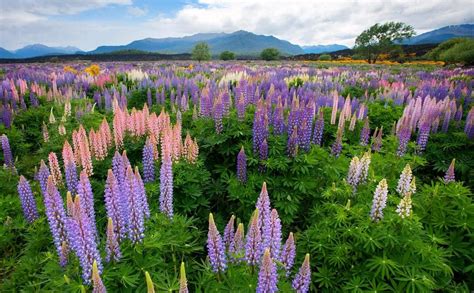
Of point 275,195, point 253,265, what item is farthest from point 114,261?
point 275,195

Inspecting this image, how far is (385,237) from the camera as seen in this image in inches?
110

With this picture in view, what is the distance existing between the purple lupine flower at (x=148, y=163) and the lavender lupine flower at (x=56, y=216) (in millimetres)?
1384

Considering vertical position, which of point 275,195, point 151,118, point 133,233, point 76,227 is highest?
point 151,118

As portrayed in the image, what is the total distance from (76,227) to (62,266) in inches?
22.3

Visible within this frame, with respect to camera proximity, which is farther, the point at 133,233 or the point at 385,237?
the point at 385,237

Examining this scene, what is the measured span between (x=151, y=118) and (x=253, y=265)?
297 centimetres

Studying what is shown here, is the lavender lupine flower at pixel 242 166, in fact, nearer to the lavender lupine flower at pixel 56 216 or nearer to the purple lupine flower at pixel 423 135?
the lavender lupine flower at pixel 56 216

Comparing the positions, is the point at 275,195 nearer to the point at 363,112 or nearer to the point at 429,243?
the point at 429,243

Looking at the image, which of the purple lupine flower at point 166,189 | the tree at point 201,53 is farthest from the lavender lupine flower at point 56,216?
the tree at point 201,53

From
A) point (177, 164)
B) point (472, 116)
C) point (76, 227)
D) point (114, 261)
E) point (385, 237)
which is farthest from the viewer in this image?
point (472, 116)

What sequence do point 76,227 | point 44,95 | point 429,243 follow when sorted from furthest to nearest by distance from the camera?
1. point 44,95
2. point 429,243
3. point 76,227

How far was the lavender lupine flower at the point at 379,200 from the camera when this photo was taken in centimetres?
287

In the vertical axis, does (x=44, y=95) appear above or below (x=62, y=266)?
above

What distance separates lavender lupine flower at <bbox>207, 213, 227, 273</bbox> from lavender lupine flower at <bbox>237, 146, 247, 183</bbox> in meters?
1.70
